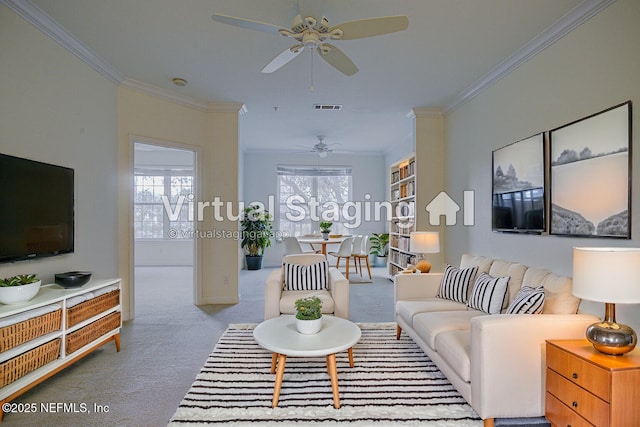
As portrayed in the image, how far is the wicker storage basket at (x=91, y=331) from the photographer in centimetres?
258

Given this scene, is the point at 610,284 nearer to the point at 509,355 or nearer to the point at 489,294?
the point at 509,355

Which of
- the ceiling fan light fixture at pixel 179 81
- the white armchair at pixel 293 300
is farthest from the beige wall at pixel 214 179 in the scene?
the white armchair at pixel 293 300

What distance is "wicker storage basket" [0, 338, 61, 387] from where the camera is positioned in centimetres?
204

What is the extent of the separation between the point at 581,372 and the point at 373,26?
2305 mm

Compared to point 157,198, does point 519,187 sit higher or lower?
lower

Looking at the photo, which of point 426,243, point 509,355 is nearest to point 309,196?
point 426,243

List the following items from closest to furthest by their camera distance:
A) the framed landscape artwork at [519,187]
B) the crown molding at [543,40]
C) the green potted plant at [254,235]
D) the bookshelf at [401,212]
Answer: the crown molding at [543,40], the framed landscape artwork at [519,187], the bookshelf at [401,212], the green potted plant at [254,235]

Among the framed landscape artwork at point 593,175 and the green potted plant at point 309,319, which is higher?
the framed landscape artwork at point 593,175

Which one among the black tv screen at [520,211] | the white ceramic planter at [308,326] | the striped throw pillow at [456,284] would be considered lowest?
the white ceramic planter at [308,326]

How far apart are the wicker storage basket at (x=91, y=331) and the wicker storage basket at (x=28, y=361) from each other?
0.10 meters

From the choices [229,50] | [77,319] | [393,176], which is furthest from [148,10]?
[393,176]

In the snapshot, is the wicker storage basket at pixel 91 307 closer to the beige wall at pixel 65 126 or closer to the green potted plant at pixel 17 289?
the green potted plant at pixel 17 289

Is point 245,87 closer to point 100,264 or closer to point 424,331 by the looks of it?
point 100,264

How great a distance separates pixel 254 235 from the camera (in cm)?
762
